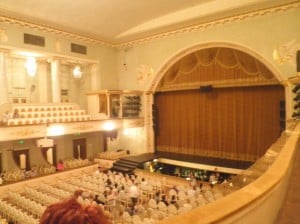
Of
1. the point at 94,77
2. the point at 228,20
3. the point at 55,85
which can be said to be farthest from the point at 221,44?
the point at 55,85

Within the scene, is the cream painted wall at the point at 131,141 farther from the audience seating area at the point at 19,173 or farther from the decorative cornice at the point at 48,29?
the decorative cornice at the point at 48,29

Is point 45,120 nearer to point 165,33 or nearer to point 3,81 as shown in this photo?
point 3,81

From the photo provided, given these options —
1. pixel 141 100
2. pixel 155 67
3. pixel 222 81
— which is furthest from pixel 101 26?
pixel 222 81

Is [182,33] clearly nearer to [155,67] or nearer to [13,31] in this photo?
[155,67]

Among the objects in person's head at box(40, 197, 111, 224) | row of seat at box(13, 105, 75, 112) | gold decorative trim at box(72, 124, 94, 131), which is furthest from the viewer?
gold decorative trim at box(72, 124, 94, 131)

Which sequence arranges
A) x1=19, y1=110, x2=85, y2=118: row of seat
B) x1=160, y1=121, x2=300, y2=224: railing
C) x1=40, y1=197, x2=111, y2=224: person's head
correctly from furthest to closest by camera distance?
x1=19, y1=110, x2=85, y2=118: row of seat
x1=160, y1=121, x2=300, y2=224: railing
x1=40, y1=197, x2=111, y2=224: person's head

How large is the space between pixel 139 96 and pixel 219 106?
528 centimetres

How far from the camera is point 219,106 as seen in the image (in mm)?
14680

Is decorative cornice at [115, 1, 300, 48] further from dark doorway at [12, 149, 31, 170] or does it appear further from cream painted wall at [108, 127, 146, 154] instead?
dark doorway at [12, 149, 31, 170]

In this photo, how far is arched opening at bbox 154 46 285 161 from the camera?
13.0 meters

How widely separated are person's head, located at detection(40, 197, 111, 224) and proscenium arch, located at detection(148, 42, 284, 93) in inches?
480

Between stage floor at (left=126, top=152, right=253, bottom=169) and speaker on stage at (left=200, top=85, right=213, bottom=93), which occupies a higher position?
speaker on stage at (left=200, top=85, right=213, bottom=93)

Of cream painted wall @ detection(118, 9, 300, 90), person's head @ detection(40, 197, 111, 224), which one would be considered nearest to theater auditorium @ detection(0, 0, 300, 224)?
cream painted wall @ detection(118, 9, 300, 90)

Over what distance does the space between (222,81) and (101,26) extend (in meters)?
7.87
